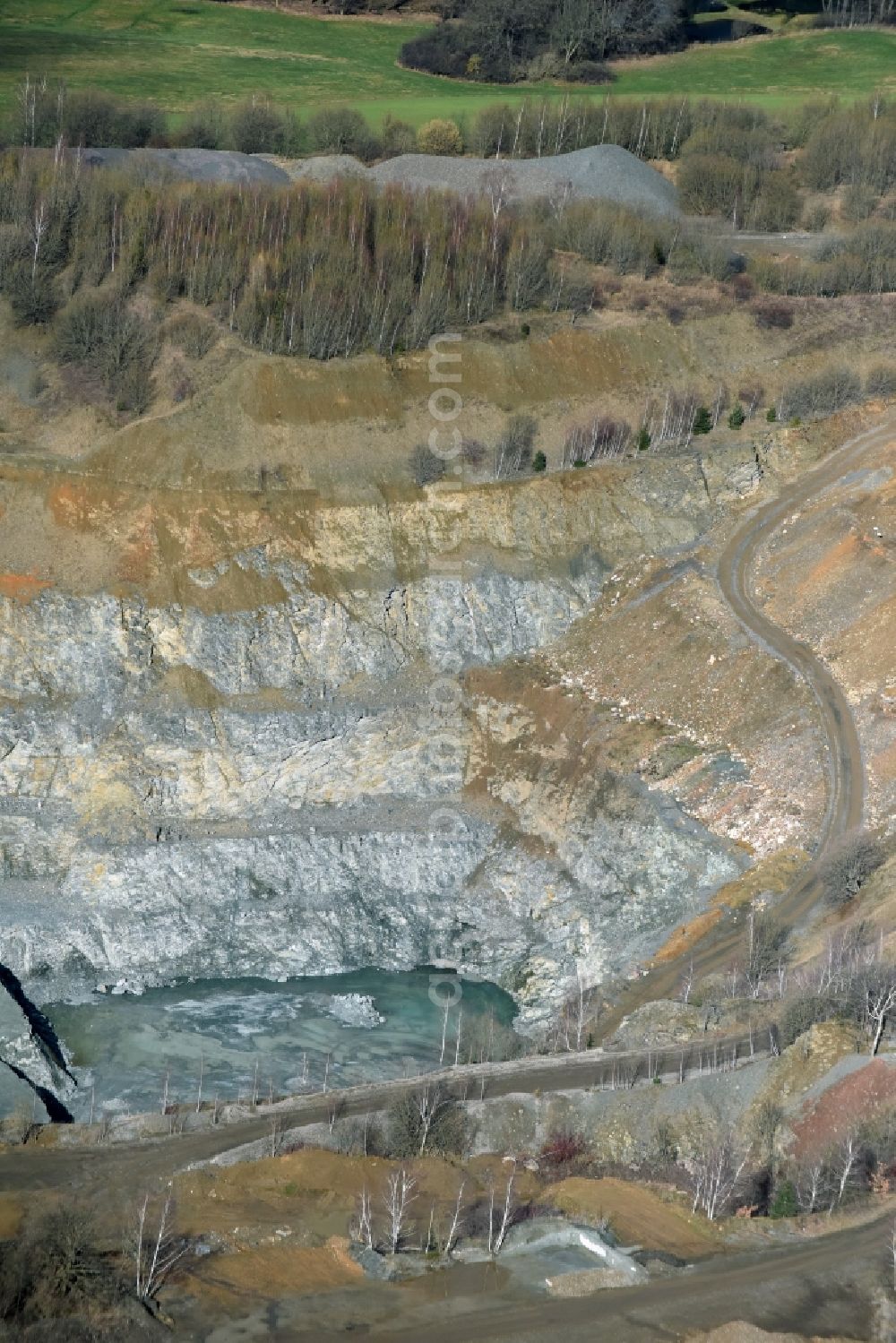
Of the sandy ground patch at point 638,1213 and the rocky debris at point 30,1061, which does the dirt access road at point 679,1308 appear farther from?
the rocky debris at point 30,1061

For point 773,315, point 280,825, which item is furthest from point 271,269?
point 280,825

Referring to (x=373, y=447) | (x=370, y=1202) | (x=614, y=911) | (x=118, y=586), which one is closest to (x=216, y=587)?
(x=118, y=586)

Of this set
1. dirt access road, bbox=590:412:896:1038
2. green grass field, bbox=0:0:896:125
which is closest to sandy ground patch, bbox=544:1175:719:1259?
dirt access road, bbox=590:412:896:1038

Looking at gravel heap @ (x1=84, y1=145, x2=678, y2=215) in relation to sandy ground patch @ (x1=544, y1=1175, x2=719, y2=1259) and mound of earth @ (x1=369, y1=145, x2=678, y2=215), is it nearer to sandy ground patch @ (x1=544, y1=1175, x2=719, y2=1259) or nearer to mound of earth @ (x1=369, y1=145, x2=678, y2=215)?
mound of earth @ (x1=369, y1=145, x2=678, y2=215)

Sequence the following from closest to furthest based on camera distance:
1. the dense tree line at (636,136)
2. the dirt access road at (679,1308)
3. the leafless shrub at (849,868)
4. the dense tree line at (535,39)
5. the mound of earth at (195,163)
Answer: the dirt access road at (679,1308) → the leafless shrub at (849,868) → the mound of earth at (195,163) → the dense tree line at (636,136) → the dense tree line at (535,39)

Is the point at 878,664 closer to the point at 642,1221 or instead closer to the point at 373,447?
the point at 373,447

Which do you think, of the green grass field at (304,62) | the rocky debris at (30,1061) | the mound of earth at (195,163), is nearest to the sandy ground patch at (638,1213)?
the rocky debris at (30,1061)
